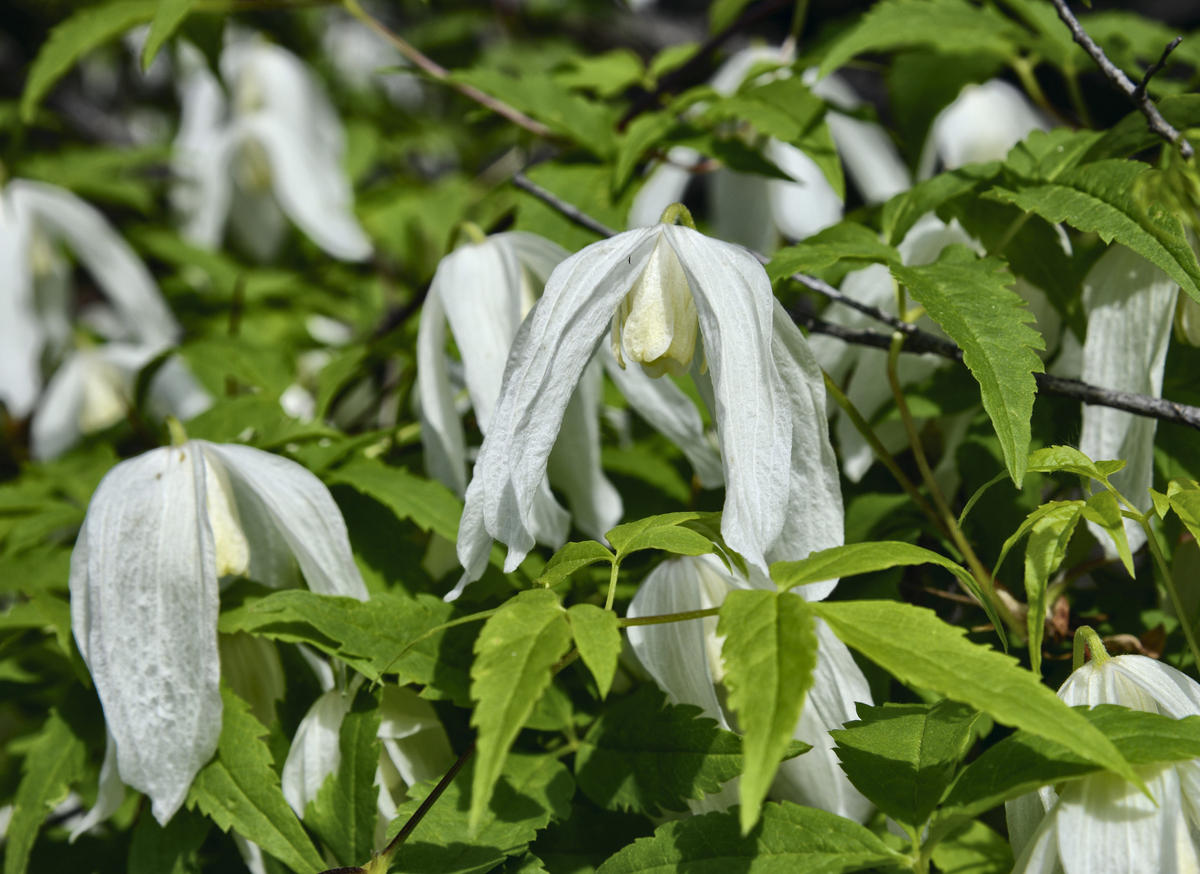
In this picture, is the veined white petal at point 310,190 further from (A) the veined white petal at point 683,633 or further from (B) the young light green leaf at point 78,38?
(A) the veined white petal at point 683,633

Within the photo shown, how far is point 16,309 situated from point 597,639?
48.1 inches

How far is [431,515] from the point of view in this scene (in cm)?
80

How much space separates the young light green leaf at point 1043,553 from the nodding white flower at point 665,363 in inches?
5.7

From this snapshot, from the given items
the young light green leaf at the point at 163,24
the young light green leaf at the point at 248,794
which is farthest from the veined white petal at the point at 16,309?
the young light green leaf at the point at 248,794

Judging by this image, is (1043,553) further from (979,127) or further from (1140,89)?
(979,127)

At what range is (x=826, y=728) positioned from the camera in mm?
701

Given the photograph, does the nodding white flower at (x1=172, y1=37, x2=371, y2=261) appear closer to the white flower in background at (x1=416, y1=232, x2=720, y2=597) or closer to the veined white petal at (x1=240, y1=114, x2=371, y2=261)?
the veined white petal at (x1=240, y1=114, x2=371, y2=261)

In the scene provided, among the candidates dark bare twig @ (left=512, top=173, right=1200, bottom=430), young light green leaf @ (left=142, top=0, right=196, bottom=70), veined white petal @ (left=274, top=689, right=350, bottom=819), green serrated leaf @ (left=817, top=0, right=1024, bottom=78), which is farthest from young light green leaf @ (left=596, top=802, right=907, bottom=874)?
young light green leaf @ (left=142, top=0, right=196, bottom=70)

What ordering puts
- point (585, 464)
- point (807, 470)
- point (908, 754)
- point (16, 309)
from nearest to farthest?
point (908, 754) → point (807, 470) → point (585, 464) → point (16, 309)

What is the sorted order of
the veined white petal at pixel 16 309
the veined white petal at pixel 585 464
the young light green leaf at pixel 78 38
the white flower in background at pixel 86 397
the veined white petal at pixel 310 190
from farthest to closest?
1. the veined white petal at pixel 310 190
2. the white flower in background at pixel 86 397
3. the veined white petal at pixel 16 309
4. the young light green leaf at pixel 78 38
5. the veined white petal at pixel 585 464

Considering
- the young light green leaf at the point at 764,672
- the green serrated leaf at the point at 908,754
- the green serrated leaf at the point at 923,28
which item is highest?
the green serrated leaf at the point at 923,28

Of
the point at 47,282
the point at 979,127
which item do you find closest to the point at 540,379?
the point at 979,127

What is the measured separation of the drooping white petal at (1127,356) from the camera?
2.42ft

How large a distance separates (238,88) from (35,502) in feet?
3.74
